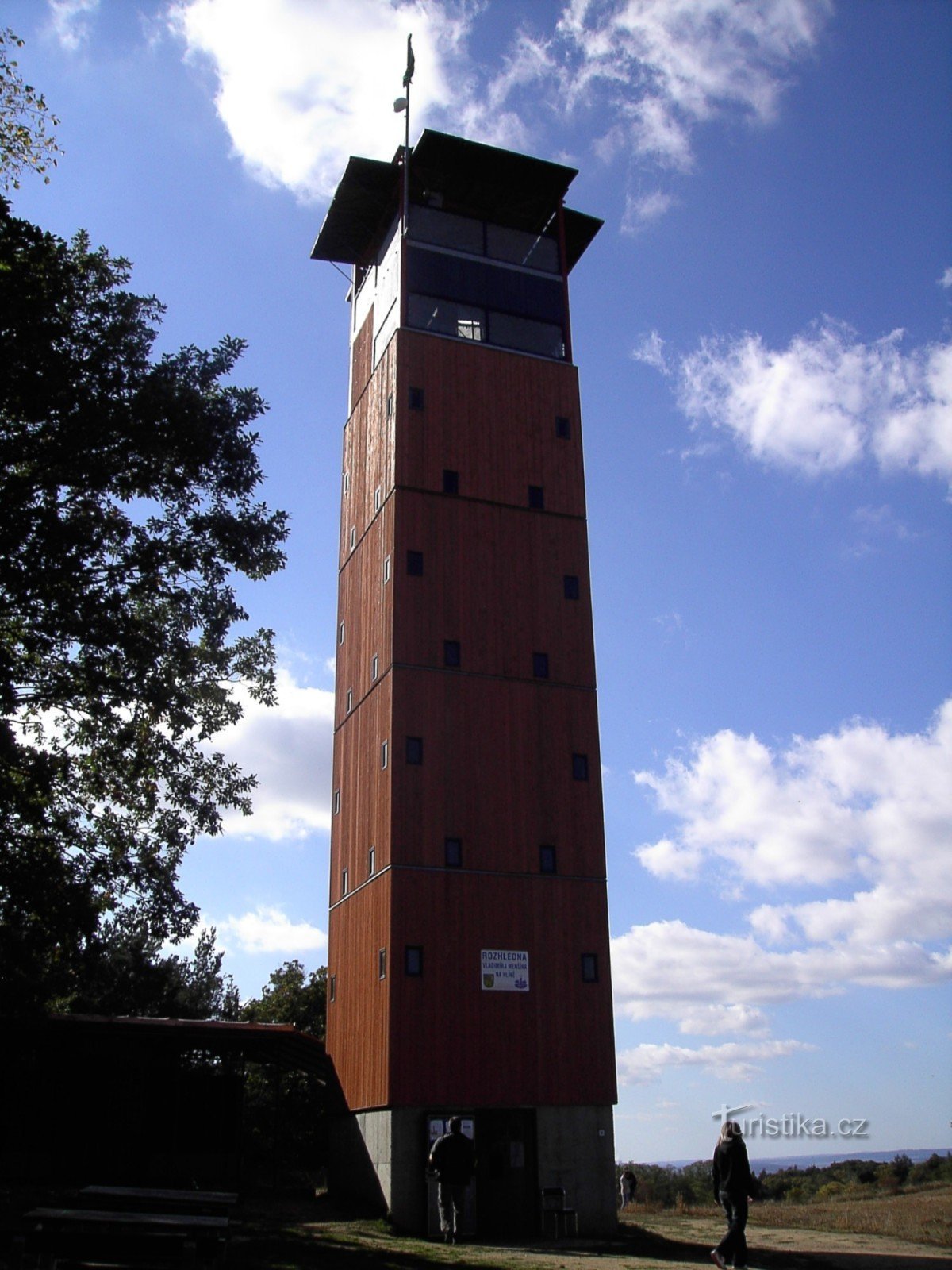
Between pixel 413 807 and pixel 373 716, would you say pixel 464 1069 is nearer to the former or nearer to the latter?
pixel 413 807

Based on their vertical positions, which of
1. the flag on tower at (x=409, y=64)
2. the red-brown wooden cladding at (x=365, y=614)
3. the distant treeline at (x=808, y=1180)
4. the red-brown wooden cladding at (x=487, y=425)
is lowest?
the distant treeline at (x=808, y=1180)

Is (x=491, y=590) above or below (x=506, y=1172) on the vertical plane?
above

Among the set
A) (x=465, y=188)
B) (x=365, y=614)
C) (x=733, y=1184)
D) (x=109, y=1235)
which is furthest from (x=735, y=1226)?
(x=465, y=188)

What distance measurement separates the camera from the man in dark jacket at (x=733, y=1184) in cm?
1225

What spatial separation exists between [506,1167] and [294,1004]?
69.0 ft

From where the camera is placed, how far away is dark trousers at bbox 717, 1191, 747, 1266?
1230 centimetres

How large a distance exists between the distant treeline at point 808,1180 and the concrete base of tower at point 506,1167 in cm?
499

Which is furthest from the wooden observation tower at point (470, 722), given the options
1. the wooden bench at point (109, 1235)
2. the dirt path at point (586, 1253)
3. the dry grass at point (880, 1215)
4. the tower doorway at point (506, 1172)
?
the wooden bench at point (109, 1235)

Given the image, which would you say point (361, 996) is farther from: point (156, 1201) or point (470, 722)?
point (156, 1201)

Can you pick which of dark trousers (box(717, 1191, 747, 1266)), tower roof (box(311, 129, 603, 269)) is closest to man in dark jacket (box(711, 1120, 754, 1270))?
dark trousers (box(717, 1191, 747, 1266))

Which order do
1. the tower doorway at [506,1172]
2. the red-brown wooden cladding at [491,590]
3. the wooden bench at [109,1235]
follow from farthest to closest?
1. the red-brown wooden cladding at [491,590]
2. the tower doorway at [506,1172]
3. the wooden bench at [109,1235]

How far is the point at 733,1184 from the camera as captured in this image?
40.2 feet

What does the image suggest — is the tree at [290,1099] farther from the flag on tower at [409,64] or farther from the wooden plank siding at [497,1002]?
the flag on tower at [409,64]

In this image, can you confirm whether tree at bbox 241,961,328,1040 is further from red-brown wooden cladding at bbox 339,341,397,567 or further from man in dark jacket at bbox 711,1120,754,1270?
man in dark jacket at bbox 711,1120,754,1270
